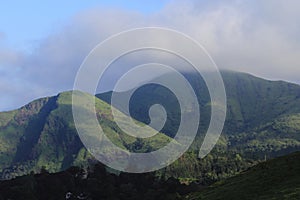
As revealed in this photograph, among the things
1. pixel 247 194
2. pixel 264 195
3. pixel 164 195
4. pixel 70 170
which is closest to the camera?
pixel 264 195

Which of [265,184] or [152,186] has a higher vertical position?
[152,186]

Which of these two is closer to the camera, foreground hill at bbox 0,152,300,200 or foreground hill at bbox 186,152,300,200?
foreground hill at bbox 186,152,300,200

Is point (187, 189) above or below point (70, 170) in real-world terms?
below

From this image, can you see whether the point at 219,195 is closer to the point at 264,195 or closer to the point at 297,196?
the point at 264,195

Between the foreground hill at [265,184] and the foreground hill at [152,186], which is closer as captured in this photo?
the foreground hill at [265,184]

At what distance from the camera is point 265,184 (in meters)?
72.7

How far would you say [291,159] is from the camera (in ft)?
271

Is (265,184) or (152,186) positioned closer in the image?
(265,184)

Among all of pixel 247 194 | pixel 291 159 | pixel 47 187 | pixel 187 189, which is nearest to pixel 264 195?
pixel 247 194

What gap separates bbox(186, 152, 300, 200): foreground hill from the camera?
211 ft

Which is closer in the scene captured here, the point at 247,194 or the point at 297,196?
the point at 297,196

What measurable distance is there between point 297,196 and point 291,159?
25717 millimetres

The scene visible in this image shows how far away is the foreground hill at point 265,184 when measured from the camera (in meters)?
64.4

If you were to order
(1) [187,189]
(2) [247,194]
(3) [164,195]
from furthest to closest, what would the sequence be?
(1) [187,189], (3) [164,195], (2) [247,194]
